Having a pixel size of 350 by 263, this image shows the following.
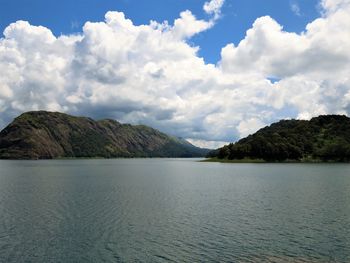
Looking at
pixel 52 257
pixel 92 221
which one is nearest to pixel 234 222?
pixel 92 221

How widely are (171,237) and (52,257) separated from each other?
17.0 metres

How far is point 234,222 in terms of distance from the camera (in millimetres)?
62375

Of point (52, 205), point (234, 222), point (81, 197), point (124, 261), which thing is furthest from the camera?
point (81, 197)

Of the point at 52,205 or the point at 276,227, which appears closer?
the point at 276,227

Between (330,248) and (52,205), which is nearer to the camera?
(330,248)

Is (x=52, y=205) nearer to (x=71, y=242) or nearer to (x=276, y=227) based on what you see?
(x=71, y=242)

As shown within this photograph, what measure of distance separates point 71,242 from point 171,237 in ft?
46.5

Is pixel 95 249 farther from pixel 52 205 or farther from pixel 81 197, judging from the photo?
pixel 81 197

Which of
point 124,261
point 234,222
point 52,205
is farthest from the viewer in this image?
point 52,205

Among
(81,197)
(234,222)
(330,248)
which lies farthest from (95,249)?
(81,197)

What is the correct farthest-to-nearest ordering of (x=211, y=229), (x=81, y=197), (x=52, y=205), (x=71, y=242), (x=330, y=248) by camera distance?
(x=81, y=197), (x=52, y=205), (x=211, y=229), (x=71, y=242), (x=330, y=248)

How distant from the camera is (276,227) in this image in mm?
58312

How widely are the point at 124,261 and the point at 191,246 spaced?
9932 mm

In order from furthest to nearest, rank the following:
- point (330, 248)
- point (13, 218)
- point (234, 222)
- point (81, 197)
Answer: point (81, 197)
point (13, 218)
point (234, 222)
point (330, 248)
